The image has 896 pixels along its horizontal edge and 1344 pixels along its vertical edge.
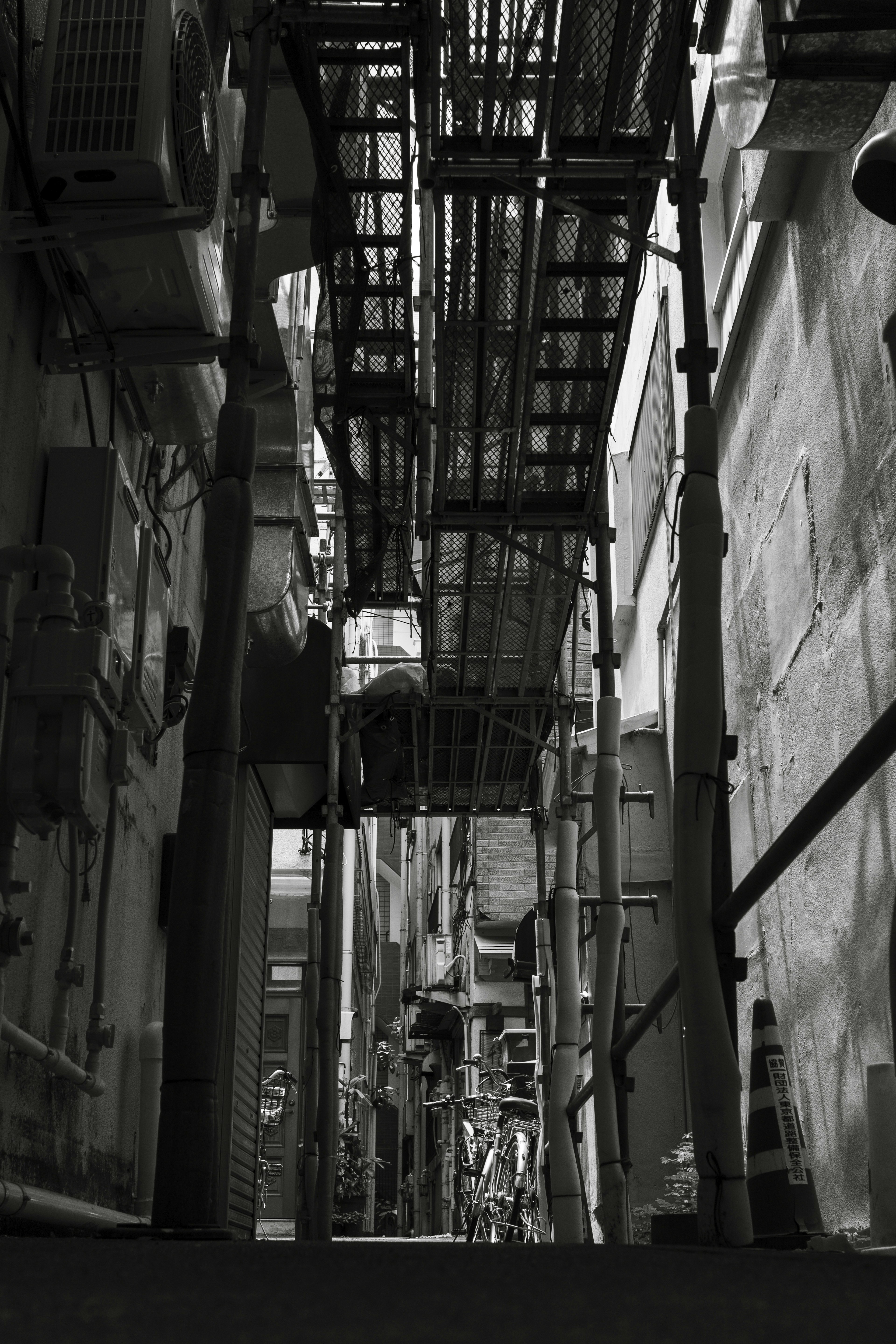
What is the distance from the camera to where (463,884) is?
29031 millimetres

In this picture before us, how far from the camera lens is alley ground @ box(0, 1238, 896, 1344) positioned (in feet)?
3.33

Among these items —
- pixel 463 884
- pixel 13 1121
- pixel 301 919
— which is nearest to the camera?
pixel 13 1121

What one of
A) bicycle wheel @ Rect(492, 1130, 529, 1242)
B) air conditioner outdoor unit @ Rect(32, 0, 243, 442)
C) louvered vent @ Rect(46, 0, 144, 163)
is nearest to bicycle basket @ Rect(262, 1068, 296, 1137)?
bicycle wheel @ Rect(492, 1130, 529, 1242)

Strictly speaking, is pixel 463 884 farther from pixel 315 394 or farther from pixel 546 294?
pixel 546 294

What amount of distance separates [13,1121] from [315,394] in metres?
6.68

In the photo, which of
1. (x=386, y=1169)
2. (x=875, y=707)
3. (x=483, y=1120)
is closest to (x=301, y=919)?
(x=483, y=1120)

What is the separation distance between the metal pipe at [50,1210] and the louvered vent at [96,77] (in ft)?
11.8

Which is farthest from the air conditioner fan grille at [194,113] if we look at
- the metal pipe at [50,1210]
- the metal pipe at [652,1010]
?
the metal pipe at [50,1210]

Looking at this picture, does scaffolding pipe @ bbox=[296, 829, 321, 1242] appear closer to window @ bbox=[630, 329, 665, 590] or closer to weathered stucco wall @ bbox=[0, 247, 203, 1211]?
weathered stucco wall @ bbox=[0, 247, 203, 1211]

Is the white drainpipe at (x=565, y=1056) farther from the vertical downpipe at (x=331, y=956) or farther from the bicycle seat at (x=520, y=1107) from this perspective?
the bicycle seat at (x=520, y=1107)

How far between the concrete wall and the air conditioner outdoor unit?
297 centimetres

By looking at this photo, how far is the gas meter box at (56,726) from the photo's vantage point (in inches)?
171

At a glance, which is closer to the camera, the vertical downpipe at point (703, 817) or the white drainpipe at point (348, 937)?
the vertical downpipe at point (703, 817)

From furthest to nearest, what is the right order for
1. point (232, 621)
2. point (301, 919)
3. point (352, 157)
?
point (301, 919)
point (352, 157)
point (232, 621)
